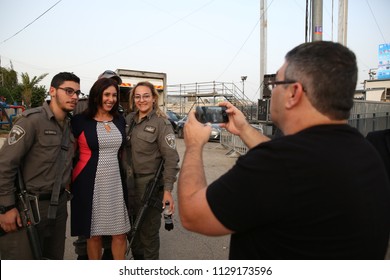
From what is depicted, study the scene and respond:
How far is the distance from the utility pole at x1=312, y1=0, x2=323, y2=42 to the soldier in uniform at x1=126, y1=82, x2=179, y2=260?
12.4 ft

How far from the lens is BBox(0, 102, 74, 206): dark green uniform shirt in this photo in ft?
7.40

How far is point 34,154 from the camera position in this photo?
242 centimetres

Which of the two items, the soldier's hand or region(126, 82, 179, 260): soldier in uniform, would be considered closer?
the soldier's hand

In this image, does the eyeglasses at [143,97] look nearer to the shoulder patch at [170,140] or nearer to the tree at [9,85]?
the shoulder patch at [170,140]

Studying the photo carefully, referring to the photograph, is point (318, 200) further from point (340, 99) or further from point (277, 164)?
point (340, 99)

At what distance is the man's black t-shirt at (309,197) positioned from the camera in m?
0.98

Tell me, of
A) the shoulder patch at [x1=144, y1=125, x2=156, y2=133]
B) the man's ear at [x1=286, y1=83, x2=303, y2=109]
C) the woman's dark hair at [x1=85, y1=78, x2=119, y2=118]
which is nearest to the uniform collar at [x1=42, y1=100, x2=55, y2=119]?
the woman's dark hair at [x1=85, y1=78, x2=119, y2=118]

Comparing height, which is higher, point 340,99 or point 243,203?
point 340,99

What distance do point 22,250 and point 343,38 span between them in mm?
13371

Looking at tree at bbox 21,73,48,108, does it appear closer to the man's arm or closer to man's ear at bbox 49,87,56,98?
man's ear at bbox 49,87,56,98

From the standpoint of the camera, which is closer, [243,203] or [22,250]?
[243,203]

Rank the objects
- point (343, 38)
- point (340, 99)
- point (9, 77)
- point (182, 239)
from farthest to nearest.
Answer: point (9, 77) < point (343, 38) < point (182, 239) < point (340, 99)

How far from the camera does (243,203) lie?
101 centimetres
